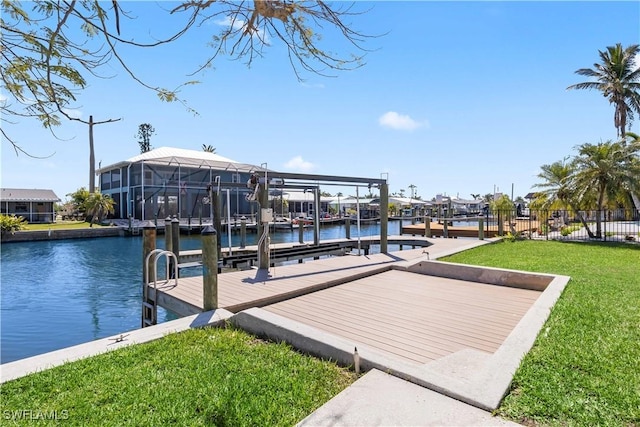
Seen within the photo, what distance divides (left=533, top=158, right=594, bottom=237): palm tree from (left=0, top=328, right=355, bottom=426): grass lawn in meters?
16.0

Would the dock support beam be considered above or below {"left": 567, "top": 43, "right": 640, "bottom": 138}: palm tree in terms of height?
below

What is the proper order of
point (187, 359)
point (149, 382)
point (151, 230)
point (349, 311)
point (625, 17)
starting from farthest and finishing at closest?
point (625, 17) → point (151, 230) → point (349, 311) → point (187, 359) → point (149, 382)

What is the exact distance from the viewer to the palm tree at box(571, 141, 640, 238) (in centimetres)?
1380

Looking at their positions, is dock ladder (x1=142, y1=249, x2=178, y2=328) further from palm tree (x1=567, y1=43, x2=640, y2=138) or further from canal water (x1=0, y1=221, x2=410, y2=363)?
palm tree (x1=567, y1=43, x2=640, y2=138)

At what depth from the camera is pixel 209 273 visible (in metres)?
4.78

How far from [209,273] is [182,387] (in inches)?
83.4

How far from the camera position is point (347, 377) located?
2.99 metres

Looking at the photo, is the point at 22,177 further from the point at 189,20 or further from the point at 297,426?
the point at 297,426

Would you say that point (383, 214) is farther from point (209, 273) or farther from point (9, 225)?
point (9, 225)

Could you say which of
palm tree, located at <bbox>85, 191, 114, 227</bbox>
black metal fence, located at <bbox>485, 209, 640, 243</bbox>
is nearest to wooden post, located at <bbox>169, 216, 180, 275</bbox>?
black metal fence, located at <bbox>485, 209, 640, 243</bbox>

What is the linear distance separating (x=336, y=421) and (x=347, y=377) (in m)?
0.77

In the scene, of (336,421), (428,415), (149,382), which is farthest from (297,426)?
(149,382)

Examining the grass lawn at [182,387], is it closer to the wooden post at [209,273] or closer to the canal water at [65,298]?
the wooden post at [209,273]

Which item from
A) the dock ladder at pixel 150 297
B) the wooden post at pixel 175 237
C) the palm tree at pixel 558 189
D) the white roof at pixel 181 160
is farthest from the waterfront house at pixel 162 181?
the dock ladder at pixel 150 297
